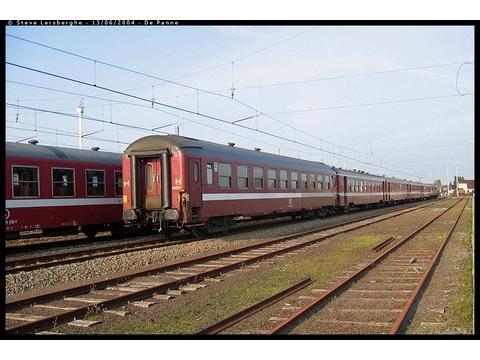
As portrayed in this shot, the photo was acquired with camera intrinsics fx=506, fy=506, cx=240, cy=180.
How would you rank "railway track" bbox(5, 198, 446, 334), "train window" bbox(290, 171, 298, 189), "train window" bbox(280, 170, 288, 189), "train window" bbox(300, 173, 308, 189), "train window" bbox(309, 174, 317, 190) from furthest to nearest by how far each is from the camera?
"train window" bbox(309, 174, 317, 190) → "train window" bbox(300, 173, 308, 189) → "train window" bbox(290, 171, 298, 189) → "train window" bbox(280, 170, 288, 189) → "railway track" bbox(5, 198, 446, 334)

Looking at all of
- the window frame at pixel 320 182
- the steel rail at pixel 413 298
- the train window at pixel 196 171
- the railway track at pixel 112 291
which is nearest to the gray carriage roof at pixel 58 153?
the train window at pixel 196 171

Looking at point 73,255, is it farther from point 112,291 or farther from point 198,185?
point 112,291

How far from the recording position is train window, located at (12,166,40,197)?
14320 millimetres

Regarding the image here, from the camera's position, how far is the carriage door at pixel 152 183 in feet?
52.5

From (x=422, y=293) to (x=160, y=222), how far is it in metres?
8.95

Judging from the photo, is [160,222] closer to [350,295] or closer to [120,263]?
[120,263]

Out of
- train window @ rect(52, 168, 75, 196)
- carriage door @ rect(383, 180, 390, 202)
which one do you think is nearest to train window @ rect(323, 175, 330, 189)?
train window @ rect(52, 168, 75, 196)

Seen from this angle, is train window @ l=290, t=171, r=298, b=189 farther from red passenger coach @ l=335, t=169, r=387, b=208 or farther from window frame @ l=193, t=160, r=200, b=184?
red passenger coach @ l=335, t=169, r=387, b=208

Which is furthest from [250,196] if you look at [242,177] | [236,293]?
[236,293]

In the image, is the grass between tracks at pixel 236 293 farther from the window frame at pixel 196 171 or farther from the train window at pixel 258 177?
the train window at pixel 258 177

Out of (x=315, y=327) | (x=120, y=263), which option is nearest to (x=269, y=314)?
(x=315, y=327)

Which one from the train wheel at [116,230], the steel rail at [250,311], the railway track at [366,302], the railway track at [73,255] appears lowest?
the railway track at [366,302]

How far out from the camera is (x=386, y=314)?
23.3ft

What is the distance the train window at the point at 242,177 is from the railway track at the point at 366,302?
7.36m
